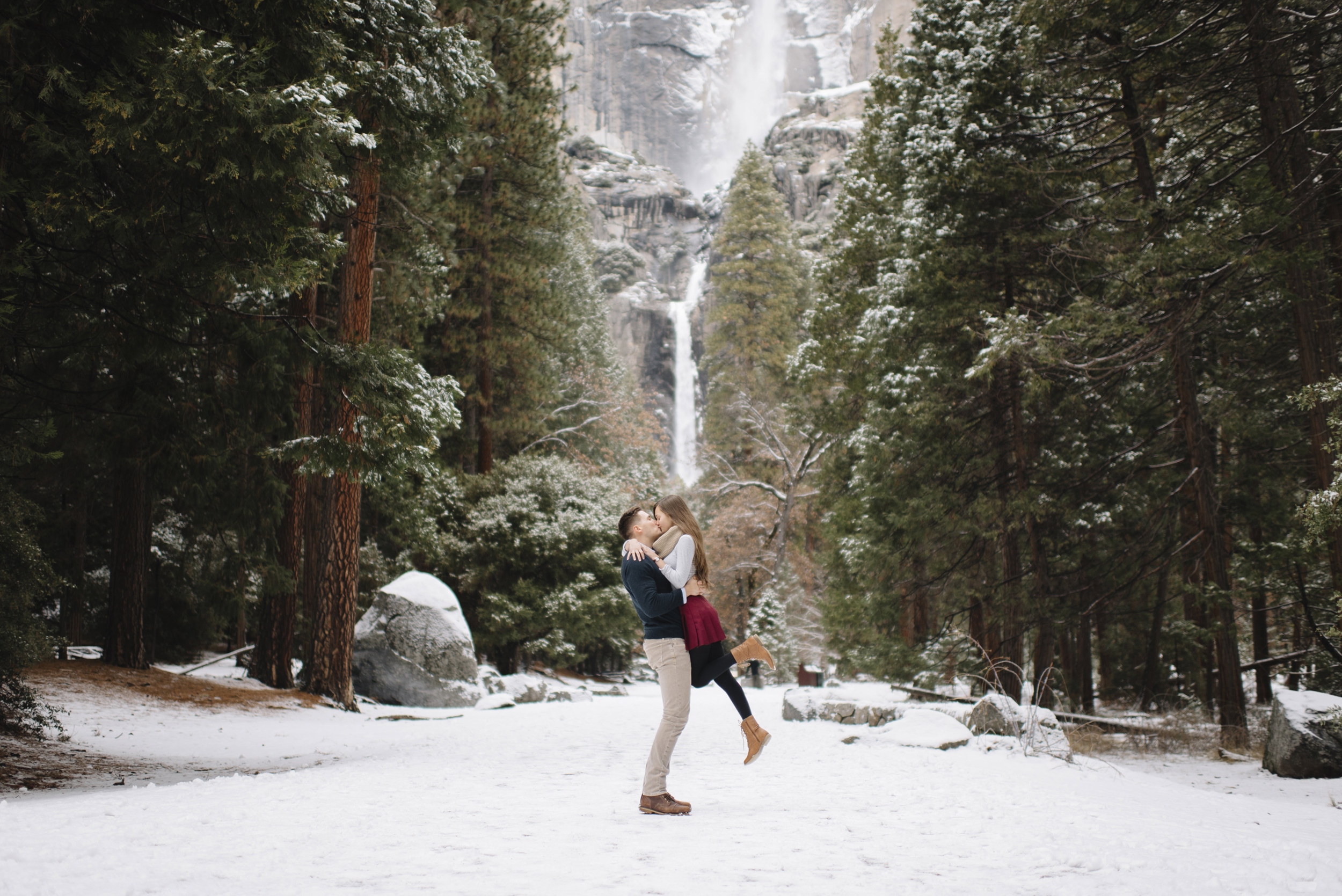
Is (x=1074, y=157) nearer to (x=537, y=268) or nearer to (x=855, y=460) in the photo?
(x=855, y=460)

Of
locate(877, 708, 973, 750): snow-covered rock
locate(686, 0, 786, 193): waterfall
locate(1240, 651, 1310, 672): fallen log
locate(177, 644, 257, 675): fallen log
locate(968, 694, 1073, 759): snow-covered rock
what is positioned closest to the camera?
locate(968, 694, 1073, 759): snow-covered rock

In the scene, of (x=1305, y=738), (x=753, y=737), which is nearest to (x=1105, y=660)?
(x=1305, y=738)

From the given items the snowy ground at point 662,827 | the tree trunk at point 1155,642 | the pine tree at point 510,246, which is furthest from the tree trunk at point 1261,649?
the pine tree at point 510,246

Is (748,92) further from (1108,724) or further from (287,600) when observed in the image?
(1108,724)

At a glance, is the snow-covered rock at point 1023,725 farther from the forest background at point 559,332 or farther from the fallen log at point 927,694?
the fallen log at point 927,694

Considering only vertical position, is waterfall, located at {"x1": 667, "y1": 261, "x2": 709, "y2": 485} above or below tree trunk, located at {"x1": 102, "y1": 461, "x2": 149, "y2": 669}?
above

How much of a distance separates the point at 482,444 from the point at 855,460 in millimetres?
8967

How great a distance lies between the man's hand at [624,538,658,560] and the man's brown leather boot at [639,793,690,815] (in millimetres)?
1222

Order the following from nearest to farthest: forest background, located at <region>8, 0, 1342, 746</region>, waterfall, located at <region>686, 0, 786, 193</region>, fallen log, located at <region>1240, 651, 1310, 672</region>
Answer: forest background, located at <region>8, 0, 1342, 746</region>
fallen log, located at <region>1240, 651, 1310, 672</region>
waterfall, located at <region>686, 0, 786, 193</region>

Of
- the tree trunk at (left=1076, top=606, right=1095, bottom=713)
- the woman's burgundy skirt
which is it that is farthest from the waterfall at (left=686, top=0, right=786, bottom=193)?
the woman's burgundy skirt

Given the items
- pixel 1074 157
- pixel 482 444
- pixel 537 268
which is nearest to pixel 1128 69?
pixel 1074 157

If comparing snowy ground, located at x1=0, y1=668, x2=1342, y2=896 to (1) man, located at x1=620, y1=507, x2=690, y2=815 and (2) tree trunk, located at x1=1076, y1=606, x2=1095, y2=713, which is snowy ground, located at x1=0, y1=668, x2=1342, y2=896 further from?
(2) tree trunk, located at x1=1076, y1=606, x2=1095, y2=713

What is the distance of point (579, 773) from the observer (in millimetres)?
5688

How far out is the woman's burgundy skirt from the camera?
4.14m
